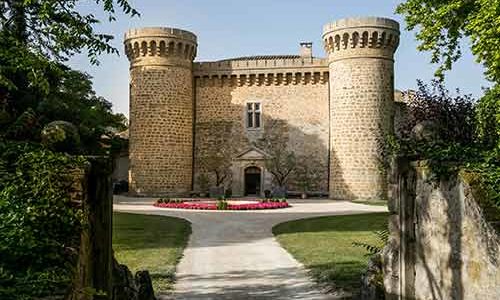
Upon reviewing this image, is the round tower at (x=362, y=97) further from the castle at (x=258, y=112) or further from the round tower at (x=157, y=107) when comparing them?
the round tower at (x=157, y=107)

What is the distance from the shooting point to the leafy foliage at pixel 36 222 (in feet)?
9.84

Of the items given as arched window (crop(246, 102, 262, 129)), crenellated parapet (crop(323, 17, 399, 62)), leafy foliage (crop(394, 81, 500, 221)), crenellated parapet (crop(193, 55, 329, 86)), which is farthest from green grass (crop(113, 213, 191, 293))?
crenellated parapet (crop(193, 55, 329, 86))

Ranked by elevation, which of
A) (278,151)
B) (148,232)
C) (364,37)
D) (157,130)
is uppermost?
(364,37)

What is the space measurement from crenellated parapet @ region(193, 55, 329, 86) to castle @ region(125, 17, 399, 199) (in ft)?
0.21

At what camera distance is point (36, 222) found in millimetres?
3498

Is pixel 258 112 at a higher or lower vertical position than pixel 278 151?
higher

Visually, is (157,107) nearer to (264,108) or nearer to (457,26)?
(264,108)

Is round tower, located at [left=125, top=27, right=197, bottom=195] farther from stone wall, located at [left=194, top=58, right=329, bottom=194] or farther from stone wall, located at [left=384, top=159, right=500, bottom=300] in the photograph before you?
stone wall, located at [left=384, top=159, right=500, bottom=300]

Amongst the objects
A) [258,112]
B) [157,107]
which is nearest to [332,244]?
[157,107]

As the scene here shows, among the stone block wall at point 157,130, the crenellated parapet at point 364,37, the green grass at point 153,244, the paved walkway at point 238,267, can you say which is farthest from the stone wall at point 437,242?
the stone block wall at point 157,130

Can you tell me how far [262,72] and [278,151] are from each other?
5.06 m

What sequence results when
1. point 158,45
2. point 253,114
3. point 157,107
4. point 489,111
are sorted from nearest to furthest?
point 489,111 → point 158,45 → point 157,107 → point 253,114

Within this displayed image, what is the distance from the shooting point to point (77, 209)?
3.85 meters

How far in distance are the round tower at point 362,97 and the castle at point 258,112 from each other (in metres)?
0.06
